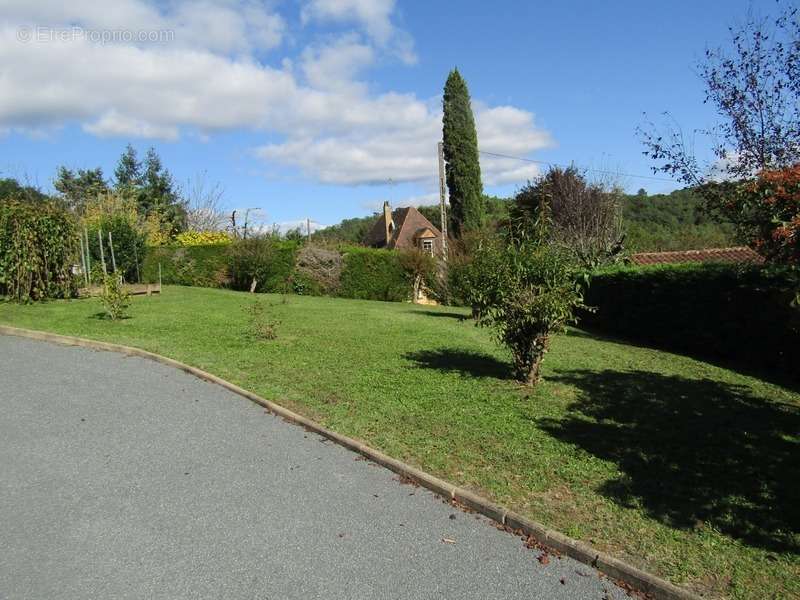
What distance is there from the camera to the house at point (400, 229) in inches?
2029

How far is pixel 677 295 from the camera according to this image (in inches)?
507

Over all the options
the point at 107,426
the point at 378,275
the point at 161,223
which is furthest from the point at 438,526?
the point at 161,223

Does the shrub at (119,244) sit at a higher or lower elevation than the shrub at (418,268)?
higher

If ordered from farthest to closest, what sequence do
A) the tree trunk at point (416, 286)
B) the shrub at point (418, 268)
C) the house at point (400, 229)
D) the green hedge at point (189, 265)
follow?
the house at point (400, 229)
the green hedge at point (189, 265)
the tree trunk at point (416, 286)
the shrub at point (418, 268)

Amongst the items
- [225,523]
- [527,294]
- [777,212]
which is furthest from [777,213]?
[225,523]

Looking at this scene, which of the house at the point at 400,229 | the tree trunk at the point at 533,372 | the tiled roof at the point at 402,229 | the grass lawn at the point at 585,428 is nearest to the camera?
the grass lawn at the point at 585,428

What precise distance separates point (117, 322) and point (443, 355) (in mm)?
7678

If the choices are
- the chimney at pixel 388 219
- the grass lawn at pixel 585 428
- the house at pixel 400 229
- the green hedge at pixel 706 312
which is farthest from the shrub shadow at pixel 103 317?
the chimney at pixel 388 219

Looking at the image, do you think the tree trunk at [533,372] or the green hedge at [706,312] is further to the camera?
the green hedge at [706,312]

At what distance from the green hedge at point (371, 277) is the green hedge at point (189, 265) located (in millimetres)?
5736

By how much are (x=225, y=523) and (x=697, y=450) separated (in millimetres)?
4251

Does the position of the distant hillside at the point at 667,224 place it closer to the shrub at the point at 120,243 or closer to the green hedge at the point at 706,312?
the shrub at the point at 120,243

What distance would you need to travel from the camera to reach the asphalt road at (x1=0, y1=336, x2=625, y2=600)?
3.29 meters

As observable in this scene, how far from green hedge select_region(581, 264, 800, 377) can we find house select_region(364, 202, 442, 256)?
3404cm
